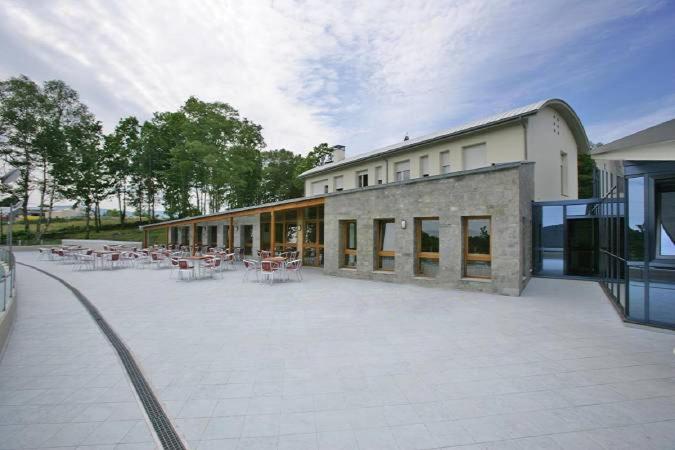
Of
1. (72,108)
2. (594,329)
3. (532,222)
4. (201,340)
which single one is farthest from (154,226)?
(594,329)

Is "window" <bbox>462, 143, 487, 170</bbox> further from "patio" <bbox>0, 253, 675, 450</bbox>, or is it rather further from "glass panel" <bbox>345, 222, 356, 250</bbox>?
"patio" <bbox>0, 253, 675, 450</bbox>

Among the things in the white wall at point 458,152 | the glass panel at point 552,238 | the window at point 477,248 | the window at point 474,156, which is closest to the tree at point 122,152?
the white wall at point 458,152

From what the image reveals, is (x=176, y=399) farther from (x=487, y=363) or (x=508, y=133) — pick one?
(x=508, y=133)

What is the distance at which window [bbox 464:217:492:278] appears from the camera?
9.81 metres

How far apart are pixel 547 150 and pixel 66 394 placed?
16957mm

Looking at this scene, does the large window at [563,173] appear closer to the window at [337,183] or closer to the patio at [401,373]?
the patio at [401,373]

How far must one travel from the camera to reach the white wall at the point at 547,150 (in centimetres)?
1300

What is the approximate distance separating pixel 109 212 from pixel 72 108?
1607cm

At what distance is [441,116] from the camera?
64.6 ft

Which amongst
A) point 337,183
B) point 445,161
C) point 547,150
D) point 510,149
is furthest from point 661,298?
point 337,183

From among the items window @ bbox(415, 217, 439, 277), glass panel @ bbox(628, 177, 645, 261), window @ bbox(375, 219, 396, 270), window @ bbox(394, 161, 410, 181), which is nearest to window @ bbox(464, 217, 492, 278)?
window @ bbox(415, 217, 439, 277)

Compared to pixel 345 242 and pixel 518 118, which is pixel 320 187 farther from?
pixel 518 118

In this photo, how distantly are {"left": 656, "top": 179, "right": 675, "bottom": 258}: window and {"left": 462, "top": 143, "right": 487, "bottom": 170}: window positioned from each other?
6.18 metres

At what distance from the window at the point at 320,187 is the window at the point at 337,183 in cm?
104
